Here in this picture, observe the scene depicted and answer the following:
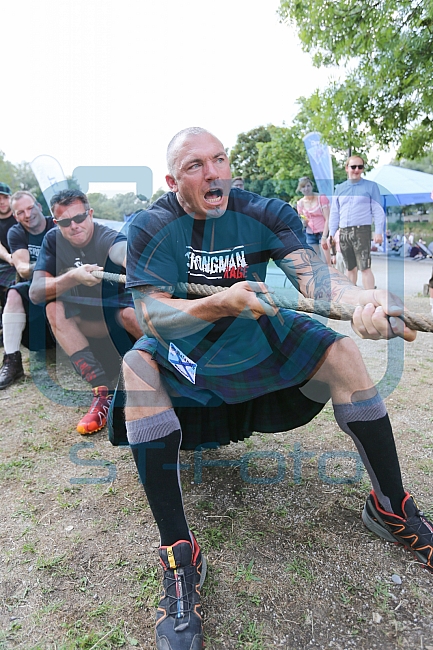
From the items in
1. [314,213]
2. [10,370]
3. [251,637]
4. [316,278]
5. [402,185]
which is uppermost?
[402,185]

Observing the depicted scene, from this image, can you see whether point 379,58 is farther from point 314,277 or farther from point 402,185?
point 402,185

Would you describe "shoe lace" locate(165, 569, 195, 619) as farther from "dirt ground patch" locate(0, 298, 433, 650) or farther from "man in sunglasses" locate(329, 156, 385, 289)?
"man in sunglasses" locate(329, 156, 385, 289)

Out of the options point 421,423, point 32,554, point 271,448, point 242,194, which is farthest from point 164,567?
point 421,423

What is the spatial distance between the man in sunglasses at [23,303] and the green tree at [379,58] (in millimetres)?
4126

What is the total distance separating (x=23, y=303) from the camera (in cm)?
380

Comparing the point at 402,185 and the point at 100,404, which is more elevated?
the point at 402,185

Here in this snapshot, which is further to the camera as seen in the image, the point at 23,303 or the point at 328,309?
the point at 23,303

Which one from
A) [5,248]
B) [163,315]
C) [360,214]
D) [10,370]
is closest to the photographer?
[163,315]

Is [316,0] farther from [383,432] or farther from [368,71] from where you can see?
[383,432]

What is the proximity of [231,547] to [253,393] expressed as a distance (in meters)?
0.57

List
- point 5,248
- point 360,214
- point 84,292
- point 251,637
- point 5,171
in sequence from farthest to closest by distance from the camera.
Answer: point 5,171
point 360,214
point 5,248
point 84,292
point 251,637

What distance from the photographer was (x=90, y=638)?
1339 mm

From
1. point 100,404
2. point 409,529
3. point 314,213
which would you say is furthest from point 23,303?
point 314,213

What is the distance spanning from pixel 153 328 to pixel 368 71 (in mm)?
5324
